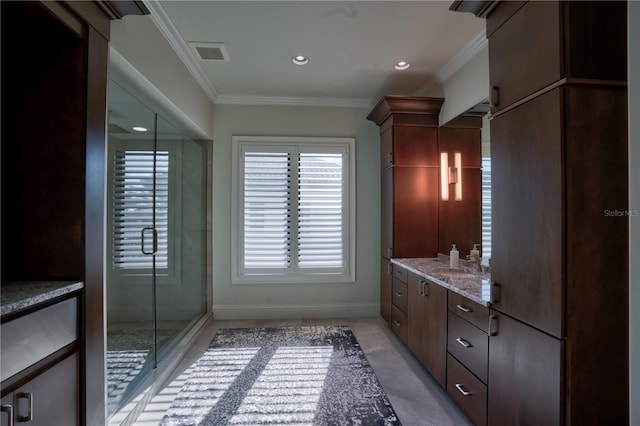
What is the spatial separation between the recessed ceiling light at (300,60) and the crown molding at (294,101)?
2.98 ft

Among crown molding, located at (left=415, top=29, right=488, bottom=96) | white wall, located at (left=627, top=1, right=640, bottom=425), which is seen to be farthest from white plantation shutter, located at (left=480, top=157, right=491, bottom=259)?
white wall, located at (left=627, top=1, right=640, bottom=425)

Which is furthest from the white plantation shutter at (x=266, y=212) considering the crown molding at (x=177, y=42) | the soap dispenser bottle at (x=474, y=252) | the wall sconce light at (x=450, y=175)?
the soap dispenser bottle at (x=474, y=252)

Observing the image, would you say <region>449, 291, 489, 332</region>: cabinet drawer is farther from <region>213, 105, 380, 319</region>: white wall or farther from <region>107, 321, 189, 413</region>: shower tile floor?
<region>107, 321, 189, 413</region>: shower tile floor

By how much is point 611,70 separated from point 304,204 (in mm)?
3163

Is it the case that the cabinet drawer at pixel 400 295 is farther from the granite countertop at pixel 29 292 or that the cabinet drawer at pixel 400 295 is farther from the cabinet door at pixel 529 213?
the granite countertop at pixel 29 292

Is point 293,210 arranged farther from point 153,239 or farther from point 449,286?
point 449,286

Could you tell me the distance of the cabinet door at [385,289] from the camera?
3.58 m

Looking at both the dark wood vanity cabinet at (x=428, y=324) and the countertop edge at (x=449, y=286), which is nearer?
the countertop edge at (x=449, y=286)

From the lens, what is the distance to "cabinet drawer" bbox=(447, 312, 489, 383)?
1.79 meters

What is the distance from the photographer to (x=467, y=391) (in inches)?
76.5

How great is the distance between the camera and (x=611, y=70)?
1.30 m

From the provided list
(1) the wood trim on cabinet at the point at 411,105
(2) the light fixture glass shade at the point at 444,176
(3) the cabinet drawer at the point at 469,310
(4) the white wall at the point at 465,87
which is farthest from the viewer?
(1) the wood trim on cabinet at the point at 411,105

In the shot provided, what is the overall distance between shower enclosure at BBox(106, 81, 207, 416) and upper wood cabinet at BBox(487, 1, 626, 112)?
2369 millimetres

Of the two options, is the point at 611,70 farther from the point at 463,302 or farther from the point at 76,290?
the point at 76,290
